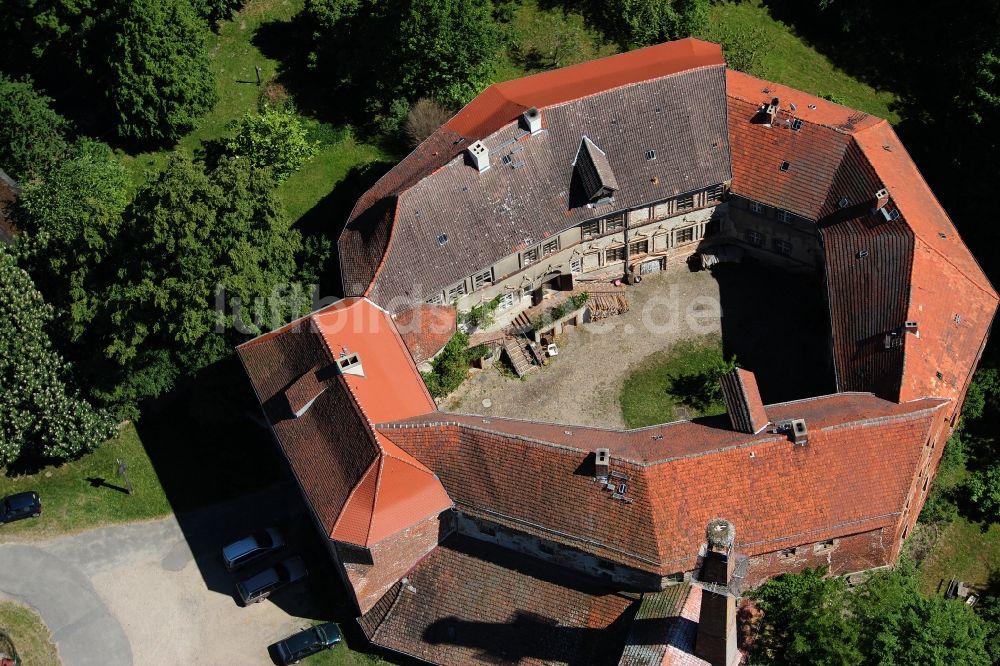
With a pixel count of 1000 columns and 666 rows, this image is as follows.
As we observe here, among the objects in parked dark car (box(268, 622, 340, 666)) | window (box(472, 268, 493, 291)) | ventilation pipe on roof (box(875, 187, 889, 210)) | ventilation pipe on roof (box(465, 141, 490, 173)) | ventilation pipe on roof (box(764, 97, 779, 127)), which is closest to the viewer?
parked dark car (box(268, 622, 340, 666))

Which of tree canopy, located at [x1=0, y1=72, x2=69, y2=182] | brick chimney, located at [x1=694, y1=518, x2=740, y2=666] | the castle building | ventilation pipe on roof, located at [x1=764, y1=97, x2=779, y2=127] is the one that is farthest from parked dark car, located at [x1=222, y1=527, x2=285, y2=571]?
ventilation pipe on roof, located at [x1=764, y1=97, x2=779, y2=127]

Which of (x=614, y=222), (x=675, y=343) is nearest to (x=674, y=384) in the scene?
(x=675, y=343)

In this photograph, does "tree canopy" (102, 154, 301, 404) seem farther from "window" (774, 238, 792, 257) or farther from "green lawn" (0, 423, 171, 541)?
"window" (774, 238, 792, 257)

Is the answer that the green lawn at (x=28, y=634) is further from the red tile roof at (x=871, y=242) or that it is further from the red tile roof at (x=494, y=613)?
the red tile roof at (x=871, y=242)

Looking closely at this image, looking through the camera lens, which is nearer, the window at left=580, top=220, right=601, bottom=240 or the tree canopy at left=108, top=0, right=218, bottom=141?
the window at left=580, top=220, right=601, bottom=240

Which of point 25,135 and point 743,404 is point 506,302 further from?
point 25,135

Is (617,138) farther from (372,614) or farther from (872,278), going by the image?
(372,614)
